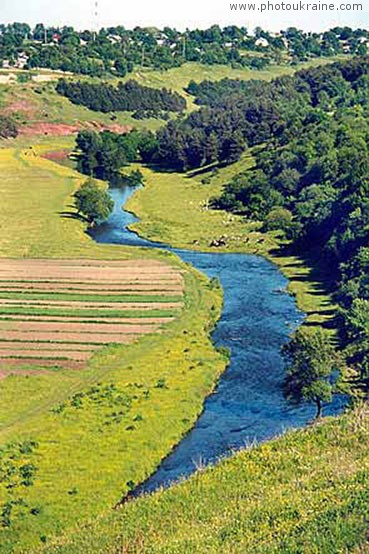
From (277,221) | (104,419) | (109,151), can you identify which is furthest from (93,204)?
(104,419)

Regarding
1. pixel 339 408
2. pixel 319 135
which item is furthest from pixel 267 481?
pixel 319 135

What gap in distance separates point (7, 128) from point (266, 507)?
139291mm

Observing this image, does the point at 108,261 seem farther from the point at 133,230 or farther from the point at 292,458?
the point at 292,458

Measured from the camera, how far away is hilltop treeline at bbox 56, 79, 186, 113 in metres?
178

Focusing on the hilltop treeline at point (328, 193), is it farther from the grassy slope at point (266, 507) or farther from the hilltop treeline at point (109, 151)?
the hilltop treeline at point (109, 151)

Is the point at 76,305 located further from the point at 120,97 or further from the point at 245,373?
the point at 120,97

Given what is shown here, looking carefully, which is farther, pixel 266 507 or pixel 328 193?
pixel 328 193

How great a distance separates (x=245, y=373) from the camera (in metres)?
52.0

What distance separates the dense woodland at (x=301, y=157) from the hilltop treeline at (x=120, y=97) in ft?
98.4

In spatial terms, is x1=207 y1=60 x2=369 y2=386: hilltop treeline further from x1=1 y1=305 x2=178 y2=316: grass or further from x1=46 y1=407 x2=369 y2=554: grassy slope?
x1=46 y1=407 x2=369 y2=554: grassy slope

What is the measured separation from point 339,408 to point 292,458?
65.4ft

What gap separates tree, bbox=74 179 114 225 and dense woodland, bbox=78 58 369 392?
16.5 meters

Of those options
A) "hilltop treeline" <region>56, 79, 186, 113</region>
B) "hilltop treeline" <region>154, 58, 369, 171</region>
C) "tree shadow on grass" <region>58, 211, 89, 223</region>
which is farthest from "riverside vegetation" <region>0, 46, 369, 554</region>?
"hilltop treeline" <region>56, 79, 186, 113</region>

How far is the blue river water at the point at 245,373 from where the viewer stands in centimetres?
4212
